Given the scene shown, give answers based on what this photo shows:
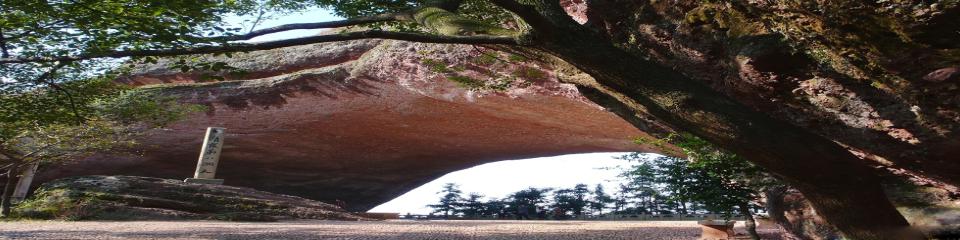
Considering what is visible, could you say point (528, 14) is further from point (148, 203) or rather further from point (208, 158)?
point (208, 158)

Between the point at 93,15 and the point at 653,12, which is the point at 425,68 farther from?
the point at 653,12

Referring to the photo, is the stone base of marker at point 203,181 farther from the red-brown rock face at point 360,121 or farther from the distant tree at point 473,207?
the distant tree at point 473,207

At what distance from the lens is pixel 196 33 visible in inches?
212

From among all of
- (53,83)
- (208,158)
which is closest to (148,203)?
(208,158)

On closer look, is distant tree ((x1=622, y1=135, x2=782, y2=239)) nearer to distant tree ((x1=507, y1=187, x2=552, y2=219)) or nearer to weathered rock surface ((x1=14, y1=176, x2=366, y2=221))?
weathered rock surface ((x1=14, y1=176, x2=366, y2=221))

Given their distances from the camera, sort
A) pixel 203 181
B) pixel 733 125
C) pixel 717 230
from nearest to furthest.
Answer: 1. pixel 733 125
2. pixel 717 230
3. pixel 203 181

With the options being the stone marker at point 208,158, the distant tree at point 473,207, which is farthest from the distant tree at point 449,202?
the stone marker at point 208,158

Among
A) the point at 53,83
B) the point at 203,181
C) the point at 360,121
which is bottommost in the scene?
the point at 203,181

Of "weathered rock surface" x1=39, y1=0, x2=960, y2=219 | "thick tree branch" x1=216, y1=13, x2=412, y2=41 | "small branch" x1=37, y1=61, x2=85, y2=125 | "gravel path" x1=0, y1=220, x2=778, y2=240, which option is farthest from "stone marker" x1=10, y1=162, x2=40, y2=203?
"thick tree branch" x1=216, y1=13, x2=412, y2=41

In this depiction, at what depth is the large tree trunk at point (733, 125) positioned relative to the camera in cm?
380

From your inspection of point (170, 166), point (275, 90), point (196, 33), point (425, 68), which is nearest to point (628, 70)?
point (196, 33)

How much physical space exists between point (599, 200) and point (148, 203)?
23.4 metres

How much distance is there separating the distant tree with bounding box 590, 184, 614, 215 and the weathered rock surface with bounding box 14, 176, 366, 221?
18.6 meters

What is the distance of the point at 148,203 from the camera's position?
542 inches
